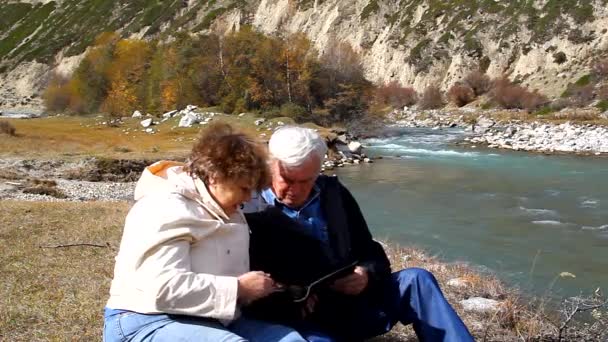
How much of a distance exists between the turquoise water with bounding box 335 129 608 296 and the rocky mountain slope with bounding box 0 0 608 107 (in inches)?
760

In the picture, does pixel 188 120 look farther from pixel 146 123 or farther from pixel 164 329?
pixel 164 329

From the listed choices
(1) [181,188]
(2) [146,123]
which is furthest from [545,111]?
(1) [181,188]

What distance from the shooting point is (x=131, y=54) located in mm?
50062

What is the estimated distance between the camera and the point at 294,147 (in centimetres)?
331

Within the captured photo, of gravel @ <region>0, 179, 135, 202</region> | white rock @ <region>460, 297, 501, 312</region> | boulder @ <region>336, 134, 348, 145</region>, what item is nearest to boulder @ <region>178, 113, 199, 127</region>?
boulder @ <region>336, 134, 348, 145</region>

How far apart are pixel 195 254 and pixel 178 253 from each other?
114 millimetres

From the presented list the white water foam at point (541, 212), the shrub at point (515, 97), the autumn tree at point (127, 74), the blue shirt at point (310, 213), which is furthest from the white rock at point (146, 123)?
the blue shirt at point (310, 213)

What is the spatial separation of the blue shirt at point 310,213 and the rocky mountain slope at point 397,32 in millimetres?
38229

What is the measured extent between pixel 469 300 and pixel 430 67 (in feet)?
151

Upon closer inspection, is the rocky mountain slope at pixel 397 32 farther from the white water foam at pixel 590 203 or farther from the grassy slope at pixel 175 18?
the white water foam at pixel 590 203

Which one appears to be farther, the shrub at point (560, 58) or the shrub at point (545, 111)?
the shrub at point (560, 58)

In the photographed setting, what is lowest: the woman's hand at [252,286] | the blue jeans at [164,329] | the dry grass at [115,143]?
the dry grass at [115,143]

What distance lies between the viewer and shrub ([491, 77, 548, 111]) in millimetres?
37194

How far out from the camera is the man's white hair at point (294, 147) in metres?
3.31
